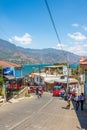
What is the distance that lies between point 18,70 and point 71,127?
37254mm

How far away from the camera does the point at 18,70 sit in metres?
54.7

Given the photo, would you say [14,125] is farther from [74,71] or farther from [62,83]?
[74,71]

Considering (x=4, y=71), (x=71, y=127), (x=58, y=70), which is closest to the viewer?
(x=71, y=127)

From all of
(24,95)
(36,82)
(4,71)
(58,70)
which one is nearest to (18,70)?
(24,95)

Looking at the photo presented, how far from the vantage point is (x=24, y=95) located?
149ft

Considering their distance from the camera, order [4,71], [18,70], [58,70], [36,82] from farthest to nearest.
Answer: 1. [58,70]
2. [36,82]
3. [18,70]
4. [4,71]

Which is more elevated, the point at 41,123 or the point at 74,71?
the point at 74,71

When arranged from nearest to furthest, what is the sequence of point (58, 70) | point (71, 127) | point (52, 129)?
point (52, 129) → point (71, 127) → point (58, 70)

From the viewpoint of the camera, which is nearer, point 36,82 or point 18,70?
point 18,70

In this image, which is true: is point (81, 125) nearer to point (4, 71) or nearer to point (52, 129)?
point (52, 129)

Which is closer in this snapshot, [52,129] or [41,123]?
[52,129]

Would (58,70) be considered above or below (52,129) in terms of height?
above

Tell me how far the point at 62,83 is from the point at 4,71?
31.5 m

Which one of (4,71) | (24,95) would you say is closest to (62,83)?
(24,95)
